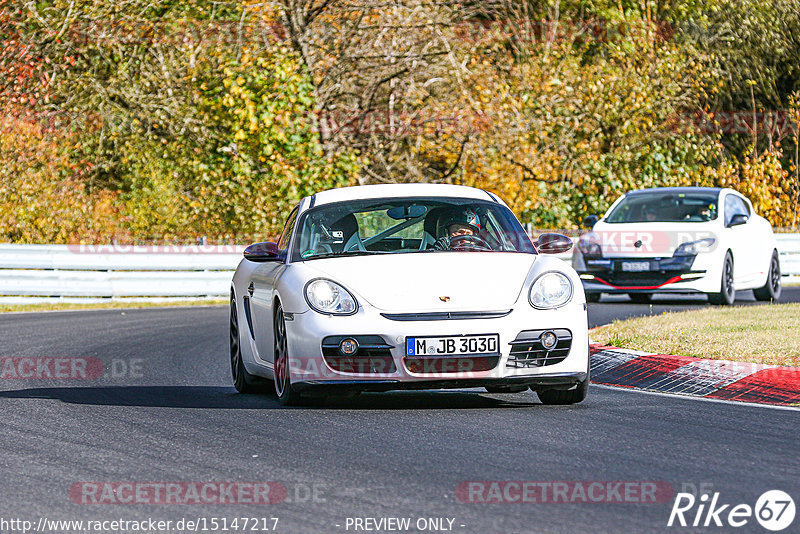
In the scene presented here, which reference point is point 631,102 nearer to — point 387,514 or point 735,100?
point 735,100

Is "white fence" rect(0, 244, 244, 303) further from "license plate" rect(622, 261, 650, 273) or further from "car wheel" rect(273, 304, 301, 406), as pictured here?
"car wheel" rect(273, 304, 301, 406)

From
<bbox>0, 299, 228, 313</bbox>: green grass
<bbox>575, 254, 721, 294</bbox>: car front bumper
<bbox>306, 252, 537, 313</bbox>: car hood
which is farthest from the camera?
<bbox>0, 299, 228, 313</bbox>: green grass

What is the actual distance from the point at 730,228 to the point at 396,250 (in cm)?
1083

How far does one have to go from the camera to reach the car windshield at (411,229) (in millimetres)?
9508

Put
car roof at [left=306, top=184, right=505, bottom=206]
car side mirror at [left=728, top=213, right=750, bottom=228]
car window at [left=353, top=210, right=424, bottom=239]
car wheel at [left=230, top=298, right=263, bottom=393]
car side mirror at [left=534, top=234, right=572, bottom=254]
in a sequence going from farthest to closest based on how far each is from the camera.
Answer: car side mirror at [left=728, top=213, right=750, bottom=228], car wheel at [left=230, top=298, right=263, bottom=393], car roof at [left=306, top=184, right=505, bottom=206], car window at [left=353, top=210, right=424, bottom=239], car side mirror at [left=534, top=234, right=572, bottom=254]

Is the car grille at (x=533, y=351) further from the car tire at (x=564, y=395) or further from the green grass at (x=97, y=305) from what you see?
the green grass at (x=97, y=305)

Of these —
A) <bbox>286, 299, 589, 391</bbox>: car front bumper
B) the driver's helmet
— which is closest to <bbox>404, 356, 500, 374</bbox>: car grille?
<bbox>286, 299, 589, 391</bbox>: car front bumper

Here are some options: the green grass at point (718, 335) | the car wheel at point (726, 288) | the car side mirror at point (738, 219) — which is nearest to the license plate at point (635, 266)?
the car wheel at point (726, 288)

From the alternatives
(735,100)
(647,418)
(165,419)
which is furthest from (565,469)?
(735,100)

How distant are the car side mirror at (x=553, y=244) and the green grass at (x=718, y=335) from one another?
6.31 feet

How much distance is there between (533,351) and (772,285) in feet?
42.4

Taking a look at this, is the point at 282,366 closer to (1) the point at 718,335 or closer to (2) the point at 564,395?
(2) the point at 564,395

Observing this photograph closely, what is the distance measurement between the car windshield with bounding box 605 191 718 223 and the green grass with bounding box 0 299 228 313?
725 centimetres

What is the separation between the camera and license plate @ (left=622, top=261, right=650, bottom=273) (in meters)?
18.7
